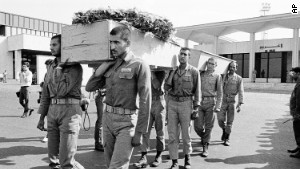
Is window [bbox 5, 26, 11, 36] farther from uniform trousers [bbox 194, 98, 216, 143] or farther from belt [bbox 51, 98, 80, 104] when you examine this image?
belt [bbox 51, 98, 80, 104]

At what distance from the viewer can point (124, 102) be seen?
308 centimetres

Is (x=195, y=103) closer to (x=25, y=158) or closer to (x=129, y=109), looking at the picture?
(x=129, y=109)

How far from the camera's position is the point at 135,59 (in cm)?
319

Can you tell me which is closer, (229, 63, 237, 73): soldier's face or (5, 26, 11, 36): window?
(229, 63, 237, 73): soldier's face

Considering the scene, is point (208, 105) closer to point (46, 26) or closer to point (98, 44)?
point (98, 44)

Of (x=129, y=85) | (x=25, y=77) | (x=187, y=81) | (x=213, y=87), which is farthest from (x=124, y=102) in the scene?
(x=25, y=77)

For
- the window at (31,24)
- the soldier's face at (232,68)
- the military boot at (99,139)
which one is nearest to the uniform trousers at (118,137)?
the military boot at (99,139)

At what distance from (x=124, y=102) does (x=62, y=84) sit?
1.41 metres

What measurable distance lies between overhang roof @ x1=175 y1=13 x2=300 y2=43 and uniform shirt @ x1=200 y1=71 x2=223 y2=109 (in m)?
30.7

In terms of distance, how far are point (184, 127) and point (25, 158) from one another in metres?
3.10

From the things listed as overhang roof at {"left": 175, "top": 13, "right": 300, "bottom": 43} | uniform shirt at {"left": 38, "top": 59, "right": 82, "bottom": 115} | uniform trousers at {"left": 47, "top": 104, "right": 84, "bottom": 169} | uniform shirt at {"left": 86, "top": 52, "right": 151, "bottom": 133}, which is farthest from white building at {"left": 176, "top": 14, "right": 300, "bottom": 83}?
uniform shirt at {"left": 86, "top": 52, "right": 151, "bottom": 133}

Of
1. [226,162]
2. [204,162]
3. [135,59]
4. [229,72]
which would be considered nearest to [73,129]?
[135,59]

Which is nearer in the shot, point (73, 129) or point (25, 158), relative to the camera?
point (73, 129)

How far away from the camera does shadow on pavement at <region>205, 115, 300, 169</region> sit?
5.50 metres
